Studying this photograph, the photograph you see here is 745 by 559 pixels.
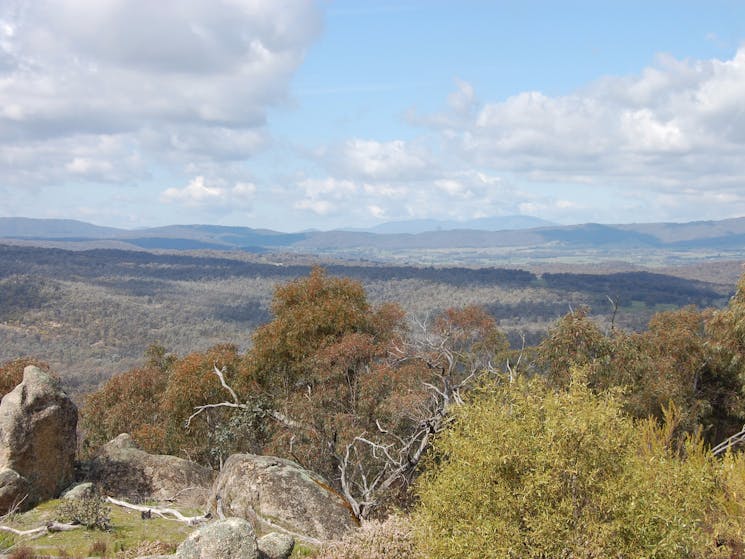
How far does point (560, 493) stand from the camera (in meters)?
8.86

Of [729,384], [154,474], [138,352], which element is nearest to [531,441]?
[154,474]

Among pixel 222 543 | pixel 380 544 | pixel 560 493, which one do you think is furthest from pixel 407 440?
pixel 560 493

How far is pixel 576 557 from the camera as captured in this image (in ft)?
27.2

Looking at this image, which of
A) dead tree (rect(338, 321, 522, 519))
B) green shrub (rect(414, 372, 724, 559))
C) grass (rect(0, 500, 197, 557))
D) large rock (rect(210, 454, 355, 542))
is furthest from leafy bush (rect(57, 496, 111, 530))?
green shrub (rect(414, 372, 724, 559))

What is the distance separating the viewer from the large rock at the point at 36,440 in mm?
16781

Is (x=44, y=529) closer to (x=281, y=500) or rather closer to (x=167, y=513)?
(x=167, y=513)

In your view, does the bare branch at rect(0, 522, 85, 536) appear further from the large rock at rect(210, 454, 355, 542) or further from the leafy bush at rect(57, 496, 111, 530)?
the large rock at rect(210, 454, 355, 542)

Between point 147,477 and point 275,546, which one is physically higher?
point 275,546

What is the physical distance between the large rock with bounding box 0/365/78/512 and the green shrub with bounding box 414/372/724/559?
491 inches

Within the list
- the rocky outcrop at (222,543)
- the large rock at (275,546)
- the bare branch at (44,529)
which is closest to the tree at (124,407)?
the bare branch at (44,529)

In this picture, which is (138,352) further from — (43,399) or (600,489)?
(600,489)

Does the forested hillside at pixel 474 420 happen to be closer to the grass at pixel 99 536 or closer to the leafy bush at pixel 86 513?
the grass at pixel 99 536

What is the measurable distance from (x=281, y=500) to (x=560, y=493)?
299 inches

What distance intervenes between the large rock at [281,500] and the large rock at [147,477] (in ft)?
14.1
